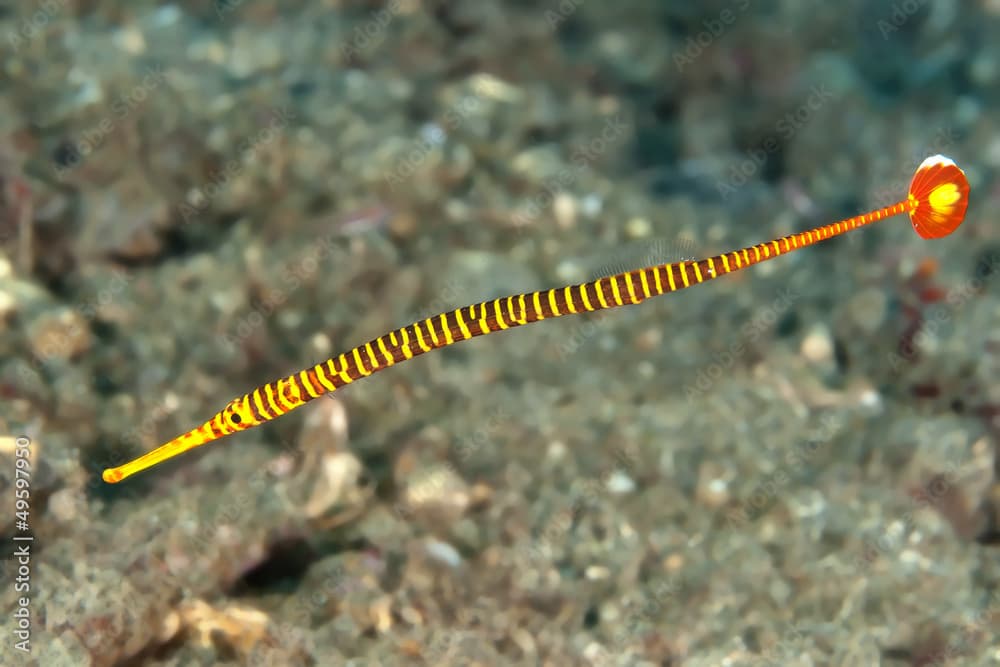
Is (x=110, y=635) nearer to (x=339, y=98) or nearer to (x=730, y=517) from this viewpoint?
(x=730, y=517)

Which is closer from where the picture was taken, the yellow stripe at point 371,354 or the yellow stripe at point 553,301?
the yellow stripe at point 553,301

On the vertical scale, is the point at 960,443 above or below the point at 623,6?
below

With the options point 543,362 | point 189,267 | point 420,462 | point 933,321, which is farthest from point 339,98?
point 933,321

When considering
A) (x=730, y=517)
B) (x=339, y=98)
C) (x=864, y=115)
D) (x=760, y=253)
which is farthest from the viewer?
(x=864, y=115)

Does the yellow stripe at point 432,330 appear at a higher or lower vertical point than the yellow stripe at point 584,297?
lower

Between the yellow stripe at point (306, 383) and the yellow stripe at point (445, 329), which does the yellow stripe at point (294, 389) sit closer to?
the yellow stripe at point (306, 383)

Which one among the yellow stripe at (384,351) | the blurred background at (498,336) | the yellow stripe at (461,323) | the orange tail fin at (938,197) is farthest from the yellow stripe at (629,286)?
the orange tail fin at (938,197)
